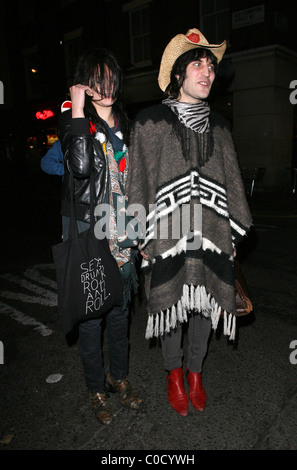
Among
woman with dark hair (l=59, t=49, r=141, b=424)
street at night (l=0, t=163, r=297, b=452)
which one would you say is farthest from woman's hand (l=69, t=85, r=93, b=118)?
street at night (l=0, t=163, r=297, b=452)

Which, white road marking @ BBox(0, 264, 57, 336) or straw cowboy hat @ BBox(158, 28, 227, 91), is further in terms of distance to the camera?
white road marking @ BBox(0, 264, 57, 336)

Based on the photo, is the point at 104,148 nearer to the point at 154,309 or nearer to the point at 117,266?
the point at 117,266

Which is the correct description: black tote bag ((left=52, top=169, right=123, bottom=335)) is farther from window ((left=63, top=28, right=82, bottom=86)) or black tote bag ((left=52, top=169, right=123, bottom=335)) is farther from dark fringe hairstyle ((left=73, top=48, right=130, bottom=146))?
window ((left=63, top=28, right=82, bottom=86))

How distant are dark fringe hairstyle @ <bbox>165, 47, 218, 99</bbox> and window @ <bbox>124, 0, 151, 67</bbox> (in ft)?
44.5

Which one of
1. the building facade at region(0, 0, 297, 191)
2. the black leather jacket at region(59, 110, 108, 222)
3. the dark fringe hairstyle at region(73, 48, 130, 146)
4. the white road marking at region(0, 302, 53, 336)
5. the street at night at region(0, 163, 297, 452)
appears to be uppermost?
the building facade at region(0, 0, 297, 191)

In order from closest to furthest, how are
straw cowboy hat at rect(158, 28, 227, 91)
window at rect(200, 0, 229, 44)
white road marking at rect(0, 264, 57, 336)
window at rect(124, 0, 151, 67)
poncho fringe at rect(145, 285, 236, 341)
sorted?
straw cowboy hat at rect(158, 28, 227, 91) < poncho fringe at rect(145, 285, 236, 341) < white road marking at rect(0, 264, 57, 336) < window at rect(200, 0, 229, 44) < window at rect(124, 0, 151, 67)

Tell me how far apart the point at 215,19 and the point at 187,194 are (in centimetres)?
1262

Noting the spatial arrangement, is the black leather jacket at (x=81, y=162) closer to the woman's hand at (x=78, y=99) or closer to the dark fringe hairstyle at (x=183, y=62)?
the woman's hand at (x=78, y=99)

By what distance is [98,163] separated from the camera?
6.00ft

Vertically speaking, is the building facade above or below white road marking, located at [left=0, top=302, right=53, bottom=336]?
above

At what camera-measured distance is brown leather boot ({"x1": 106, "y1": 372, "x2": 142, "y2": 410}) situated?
2.16m

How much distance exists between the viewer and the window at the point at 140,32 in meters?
13.8

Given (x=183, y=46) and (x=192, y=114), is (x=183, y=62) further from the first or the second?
(x=192, y=114)

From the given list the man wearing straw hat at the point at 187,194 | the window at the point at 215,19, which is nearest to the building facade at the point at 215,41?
the window at the point at 215,19
